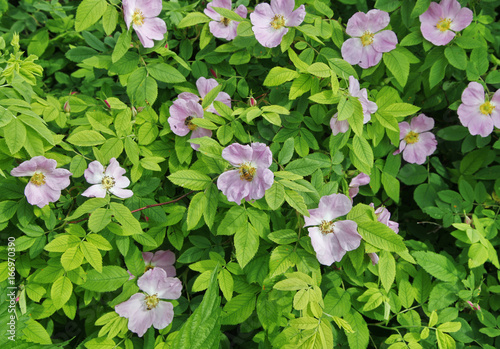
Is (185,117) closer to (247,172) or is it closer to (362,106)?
(247,172)

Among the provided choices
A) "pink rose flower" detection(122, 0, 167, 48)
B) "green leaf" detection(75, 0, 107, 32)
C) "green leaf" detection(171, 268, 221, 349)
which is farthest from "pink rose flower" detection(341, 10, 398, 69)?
"green leaf" detection(171, 268, 221, 349)

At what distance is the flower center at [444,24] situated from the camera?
5.19 feet

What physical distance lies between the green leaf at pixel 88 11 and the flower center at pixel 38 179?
1.67 feet

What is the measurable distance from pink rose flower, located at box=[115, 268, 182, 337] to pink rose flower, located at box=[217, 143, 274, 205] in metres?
0.45

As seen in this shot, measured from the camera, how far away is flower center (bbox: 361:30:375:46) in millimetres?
1595

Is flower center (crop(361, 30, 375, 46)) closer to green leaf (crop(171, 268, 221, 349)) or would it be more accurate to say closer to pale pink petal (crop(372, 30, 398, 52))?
pale pink petal (crop(372, 30, 398, 52))

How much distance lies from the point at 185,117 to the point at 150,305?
0.69 m

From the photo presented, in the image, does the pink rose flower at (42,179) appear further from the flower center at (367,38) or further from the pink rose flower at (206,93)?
the flower center at (367,38)

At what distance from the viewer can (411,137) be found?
1776mm

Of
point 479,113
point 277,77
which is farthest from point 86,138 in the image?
point 479,113

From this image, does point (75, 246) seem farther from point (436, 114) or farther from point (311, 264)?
point (436, 114)

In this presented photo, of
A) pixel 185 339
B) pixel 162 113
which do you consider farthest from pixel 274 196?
pixel 162 113

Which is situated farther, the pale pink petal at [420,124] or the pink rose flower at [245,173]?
the pale pink petal at [420,124]

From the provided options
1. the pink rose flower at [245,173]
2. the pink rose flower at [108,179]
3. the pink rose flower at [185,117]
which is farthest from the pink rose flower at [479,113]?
the pink rose flower at [108,179]
